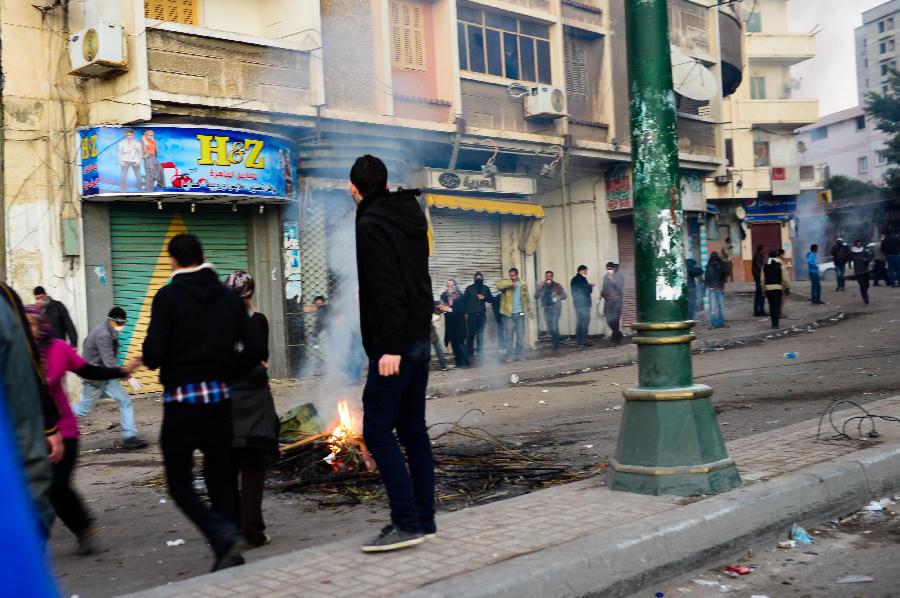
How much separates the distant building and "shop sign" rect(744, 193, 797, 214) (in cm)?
3904

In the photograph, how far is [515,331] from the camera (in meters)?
18.5

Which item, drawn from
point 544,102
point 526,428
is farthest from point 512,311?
point 526,428

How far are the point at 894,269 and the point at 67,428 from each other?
96.9 feet

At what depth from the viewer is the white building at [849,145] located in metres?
73.2

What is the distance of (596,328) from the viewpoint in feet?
73.9

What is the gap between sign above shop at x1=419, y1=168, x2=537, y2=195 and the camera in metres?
17.9

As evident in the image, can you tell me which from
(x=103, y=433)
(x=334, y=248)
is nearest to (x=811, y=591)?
(x=103, y=433)

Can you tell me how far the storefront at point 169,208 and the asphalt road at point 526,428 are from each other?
466cm

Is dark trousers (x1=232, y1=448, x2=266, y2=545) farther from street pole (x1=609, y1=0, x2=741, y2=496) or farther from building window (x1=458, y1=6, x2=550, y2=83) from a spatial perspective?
building window (x1=458, y1=6, x2=550, y2=83)

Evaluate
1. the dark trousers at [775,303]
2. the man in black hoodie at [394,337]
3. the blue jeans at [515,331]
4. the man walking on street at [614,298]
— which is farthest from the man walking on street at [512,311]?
the man in black hoodie at [394,337]

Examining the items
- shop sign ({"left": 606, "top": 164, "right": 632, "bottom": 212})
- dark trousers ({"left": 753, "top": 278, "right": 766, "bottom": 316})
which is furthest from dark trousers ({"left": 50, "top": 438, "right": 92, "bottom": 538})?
dark trousers ({"left": 753, "top": 278, "right": 766, "bottom": 316})

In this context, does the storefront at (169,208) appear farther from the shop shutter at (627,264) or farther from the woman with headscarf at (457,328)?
the shop shutter at (627,264)

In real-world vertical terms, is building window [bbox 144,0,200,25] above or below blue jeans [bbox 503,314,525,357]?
above

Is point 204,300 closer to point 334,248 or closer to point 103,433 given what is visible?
point 103,433
